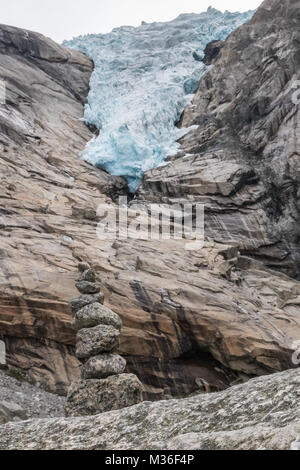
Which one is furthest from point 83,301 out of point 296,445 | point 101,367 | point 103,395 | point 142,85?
point 142,85

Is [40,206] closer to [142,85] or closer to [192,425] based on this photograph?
[192,425]

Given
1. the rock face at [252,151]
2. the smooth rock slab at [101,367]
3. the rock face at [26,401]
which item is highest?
the rock face at [252,151]

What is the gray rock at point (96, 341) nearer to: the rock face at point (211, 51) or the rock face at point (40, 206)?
the rock face at point (40, 206)

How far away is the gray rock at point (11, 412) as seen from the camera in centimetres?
1377

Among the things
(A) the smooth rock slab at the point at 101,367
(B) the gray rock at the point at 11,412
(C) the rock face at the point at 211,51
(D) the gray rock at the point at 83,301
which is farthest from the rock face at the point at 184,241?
(C) the rock face at the point at 211,51

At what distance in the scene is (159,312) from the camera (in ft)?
71.9

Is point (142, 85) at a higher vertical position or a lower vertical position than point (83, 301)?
higher

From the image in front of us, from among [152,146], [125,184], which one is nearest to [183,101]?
[152,146]

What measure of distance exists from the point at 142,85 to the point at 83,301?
48.6 metres

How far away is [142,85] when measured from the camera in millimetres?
58125

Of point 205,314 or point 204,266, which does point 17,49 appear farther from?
point 205,314

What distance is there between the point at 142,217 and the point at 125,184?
1413 cm

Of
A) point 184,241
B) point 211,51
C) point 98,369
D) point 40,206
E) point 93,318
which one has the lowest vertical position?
point 98,369

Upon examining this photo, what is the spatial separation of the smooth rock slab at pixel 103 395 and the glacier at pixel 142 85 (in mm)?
35504
